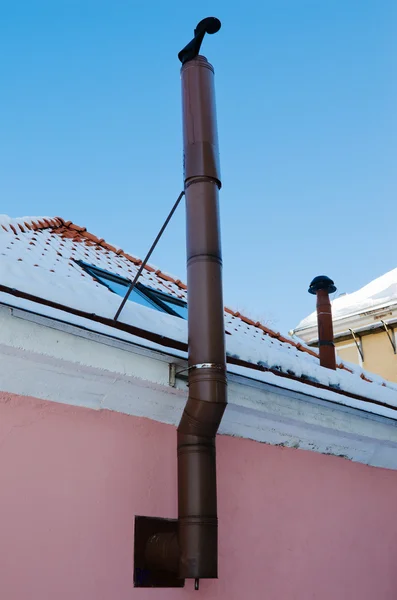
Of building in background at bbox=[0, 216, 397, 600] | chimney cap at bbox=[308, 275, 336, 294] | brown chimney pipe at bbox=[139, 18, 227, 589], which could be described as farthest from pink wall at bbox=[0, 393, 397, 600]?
chimney cap at bbox=[308, 275, 336, 294]

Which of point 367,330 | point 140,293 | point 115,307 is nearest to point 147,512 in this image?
point 115,307

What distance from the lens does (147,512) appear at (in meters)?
4.44

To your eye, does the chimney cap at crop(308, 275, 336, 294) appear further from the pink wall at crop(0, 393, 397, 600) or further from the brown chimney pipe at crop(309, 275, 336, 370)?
the pink wall at crop(0, 393, 397, 600)

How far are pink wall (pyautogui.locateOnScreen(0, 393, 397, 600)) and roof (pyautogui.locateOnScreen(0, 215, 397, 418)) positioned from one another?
1.92 ft

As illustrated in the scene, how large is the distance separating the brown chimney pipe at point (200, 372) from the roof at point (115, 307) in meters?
0.31

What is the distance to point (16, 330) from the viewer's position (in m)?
3.85

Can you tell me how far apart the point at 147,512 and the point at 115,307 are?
138cm

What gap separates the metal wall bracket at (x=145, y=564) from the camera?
428 centimetres

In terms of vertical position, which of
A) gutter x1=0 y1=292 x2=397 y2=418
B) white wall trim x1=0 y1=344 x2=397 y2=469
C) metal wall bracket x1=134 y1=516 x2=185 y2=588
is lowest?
metal wall bracket x1=134 y1=516 x2=185 y2=588

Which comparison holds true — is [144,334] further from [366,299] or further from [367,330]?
[366,299]

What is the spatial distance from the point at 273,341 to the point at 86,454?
13.5ft

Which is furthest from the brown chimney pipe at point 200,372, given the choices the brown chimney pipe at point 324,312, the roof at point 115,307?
the brown chimney pipe at point 324,312

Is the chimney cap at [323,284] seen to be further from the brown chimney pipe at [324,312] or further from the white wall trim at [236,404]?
the white wall trim at [236,404]

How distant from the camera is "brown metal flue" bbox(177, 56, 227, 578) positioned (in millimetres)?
4098
